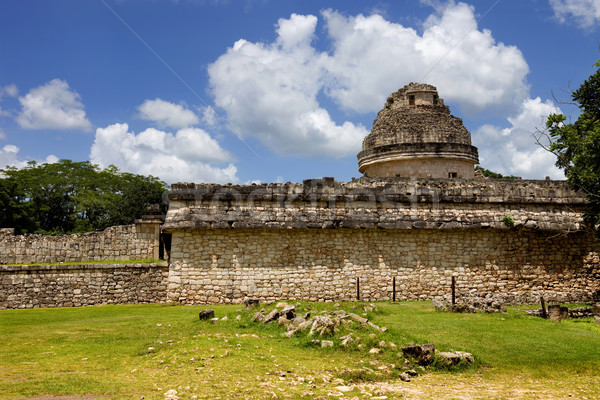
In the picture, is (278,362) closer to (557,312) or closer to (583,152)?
(557,312)

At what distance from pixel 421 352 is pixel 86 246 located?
59.4 feet

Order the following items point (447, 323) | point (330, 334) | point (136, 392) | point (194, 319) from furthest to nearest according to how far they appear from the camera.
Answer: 1. point (194, 319)
2. point (447, 323)
3. point (330, 334)
4. point (136, 392)

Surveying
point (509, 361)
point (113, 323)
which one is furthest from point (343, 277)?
point (509, 361)

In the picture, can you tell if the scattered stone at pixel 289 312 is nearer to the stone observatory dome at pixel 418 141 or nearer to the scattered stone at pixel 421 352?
the scattered stone at pixel 421 352

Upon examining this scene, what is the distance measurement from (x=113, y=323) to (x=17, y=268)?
7.38m

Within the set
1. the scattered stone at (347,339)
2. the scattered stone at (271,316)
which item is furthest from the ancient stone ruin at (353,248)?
the scattered stone at (347,339)

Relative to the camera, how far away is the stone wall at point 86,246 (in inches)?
850

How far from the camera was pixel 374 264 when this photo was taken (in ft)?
53.5

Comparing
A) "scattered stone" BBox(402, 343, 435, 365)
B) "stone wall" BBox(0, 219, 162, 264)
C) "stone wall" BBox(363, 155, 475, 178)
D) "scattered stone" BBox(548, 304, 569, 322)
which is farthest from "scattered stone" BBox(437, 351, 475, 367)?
"stone wall" BBox(0, 219, 162, 264)

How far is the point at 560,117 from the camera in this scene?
1627cm

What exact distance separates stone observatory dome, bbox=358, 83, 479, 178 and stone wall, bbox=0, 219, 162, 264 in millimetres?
10697

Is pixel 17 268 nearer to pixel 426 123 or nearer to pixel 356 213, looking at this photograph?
pixel 356 213

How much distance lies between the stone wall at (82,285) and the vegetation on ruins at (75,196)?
70.2 feet

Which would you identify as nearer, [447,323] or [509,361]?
[509,361]
